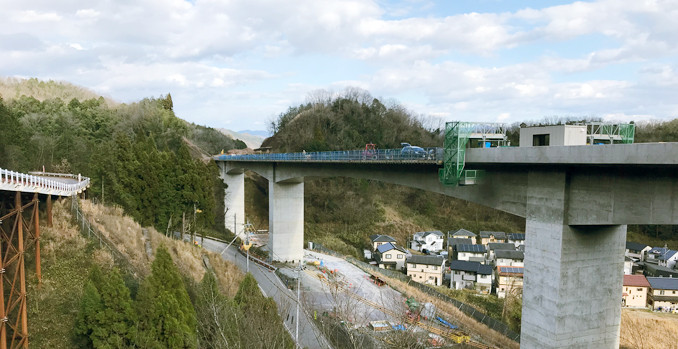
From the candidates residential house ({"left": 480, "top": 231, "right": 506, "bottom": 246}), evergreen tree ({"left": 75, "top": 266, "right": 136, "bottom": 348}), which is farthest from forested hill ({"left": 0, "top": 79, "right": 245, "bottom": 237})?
residential house ({"left": 480, "top": 231, "right": 506, "bottom": 246})

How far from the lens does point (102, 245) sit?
Result: 68.5 feet

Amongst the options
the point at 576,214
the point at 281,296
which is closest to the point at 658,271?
the point at 576,214

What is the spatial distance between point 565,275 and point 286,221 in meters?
28.1

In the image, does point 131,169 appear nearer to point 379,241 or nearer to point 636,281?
point 379,241

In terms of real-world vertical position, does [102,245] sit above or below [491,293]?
above

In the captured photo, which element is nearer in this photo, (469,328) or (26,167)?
(469,328)

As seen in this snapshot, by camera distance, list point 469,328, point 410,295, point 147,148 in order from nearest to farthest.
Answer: point 469,328 → point 410,295 → point 147,148

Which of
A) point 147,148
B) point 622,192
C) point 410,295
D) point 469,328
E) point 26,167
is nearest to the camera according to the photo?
point 622,192

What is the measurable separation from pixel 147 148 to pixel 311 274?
1923 centimetres

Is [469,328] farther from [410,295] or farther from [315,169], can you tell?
[315,169]

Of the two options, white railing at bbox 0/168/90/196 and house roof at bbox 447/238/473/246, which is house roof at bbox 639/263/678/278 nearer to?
house roof at bbox 447/238/473/246

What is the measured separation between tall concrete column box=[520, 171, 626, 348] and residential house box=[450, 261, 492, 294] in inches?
959

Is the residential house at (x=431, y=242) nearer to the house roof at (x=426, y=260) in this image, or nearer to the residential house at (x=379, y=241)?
the residential house at (x=379, y=241)

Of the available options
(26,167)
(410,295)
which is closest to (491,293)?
(410,295)
